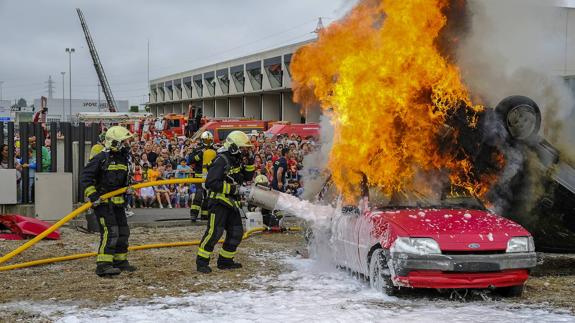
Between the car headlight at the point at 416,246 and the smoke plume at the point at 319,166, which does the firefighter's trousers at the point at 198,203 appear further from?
the car headlight at the point at 416,246

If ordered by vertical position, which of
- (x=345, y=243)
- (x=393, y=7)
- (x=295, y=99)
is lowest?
(x=345, y=243)

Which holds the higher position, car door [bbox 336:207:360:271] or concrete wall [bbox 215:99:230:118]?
concrete wall [bbox 215:99:230:118]

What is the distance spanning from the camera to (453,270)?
665 centimetres

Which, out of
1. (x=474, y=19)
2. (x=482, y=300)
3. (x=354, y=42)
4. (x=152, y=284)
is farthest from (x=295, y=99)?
(x=482, y=300)

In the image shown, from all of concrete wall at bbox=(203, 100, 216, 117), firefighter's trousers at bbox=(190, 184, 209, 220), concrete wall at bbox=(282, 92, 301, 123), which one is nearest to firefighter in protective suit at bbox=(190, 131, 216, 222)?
firefighter's trousers at bbox=(190, 184, 209, 220)

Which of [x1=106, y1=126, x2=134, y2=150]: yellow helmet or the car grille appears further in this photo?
[x1=106, y1=126, x2=134, y2=150]: yellow helmet

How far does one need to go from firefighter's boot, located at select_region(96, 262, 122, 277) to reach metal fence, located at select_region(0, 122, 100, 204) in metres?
6.93

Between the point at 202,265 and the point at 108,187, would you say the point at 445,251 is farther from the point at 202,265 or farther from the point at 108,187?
the point at 108,187

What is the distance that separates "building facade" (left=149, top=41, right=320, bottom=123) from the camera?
4804 centimetres

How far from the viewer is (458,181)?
8.12m

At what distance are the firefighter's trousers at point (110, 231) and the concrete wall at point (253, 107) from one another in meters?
47.1

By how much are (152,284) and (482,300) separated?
3880 mm

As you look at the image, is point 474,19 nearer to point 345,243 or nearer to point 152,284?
point 345,243

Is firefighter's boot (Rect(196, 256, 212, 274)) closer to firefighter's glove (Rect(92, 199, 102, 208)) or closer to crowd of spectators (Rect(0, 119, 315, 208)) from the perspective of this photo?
firefighter's glove (Rect(92, 199, 102, 208))
